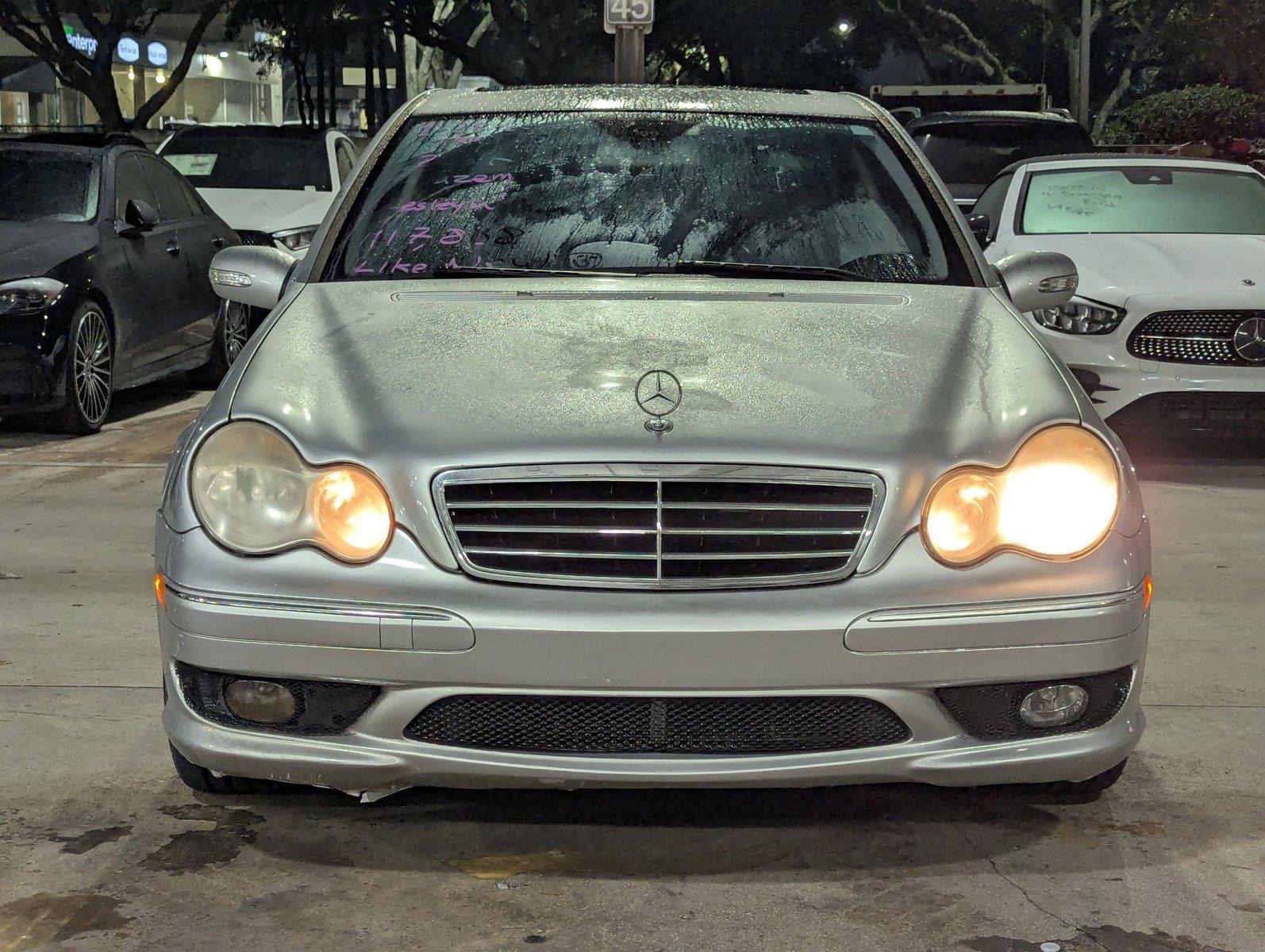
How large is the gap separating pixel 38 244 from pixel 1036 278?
5863mm

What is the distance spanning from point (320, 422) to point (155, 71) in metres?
64.4

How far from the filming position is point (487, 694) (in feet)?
10.8

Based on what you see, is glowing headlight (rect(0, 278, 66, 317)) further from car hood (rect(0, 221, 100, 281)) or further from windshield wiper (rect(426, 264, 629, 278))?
windshield wiper (rect(426, 264, 629, 278))

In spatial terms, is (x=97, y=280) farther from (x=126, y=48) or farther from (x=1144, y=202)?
(x=126, y=48)

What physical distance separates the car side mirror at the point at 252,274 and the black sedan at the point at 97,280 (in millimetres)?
4059

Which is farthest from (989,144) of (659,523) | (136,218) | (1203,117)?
(1203,117)

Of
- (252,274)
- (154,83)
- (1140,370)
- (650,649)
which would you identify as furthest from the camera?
(154,83)

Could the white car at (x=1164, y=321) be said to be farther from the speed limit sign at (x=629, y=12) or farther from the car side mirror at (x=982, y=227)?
the speed limit sign at (x=629, y=12)

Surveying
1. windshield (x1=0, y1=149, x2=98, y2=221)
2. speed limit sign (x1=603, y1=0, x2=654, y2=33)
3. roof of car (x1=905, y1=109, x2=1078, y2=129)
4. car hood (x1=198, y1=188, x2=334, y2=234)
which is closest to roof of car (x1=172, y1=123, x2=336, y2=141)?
car hood (x1=198, y1=188, x2=334, y2=234)

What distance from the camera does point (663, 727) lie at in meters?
3.36

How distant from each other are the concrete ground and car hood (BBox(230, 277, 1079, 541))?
2.38 feet

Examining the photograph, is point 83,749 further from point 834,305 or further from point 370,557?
point 834,305

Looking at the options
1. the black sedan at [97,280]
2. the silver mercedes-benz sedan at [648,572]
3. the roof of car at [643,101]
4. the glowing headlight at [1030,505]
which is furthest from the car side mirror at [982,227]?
the glowing headlight at [1030,505]

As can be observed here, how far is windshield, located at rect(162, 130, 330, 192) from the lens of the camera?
13695 mm
